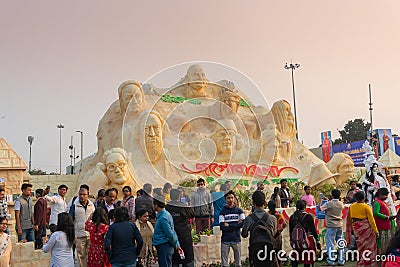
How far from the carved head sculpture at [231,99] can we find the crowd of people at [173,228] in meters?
11.7

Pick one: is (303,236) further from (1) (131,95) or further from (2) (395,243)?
(1) (131,95)

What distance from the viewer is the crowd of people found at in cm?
549

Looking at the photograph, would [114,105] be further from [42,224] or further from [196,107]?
[42,224]

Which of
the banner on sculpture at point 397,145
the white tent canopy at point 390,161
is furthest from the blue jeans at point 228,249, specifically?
the banner on sculpture at point 397,145

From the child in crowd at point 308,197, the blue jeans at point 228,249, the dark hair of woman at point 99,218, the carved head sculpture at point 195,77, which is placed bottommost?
the blue jeans at point 228,249

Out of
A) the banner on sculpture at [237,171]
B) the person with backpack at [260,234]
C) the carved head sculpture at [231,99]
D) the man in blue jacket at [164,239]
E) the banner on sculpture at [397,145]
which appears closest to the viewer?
the person with backpack at [260,234]

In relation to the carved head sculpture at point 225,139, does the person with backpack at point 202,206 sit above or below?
below

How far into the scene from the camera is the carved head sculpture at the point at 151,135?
55.8 feet

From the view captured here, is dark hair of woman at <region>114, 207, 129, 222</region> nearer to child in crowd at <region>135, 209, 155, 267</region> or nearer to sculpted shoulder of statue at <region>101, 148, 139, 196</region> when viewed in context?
child in crowd at <region>135, 209, 155, 267</region>

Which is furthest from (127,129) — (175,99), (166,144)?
(175,99)

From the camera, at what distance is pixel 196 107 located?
20656mm

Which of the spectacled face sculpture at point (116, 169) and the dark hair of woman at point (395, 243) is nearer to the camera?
the dark hair of woman at point (395, 243)

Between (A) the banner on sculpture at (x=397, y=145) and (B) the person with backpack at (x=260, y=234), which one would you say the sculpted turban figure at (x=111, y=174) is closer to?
(B) the person with backpack at (x=260, y=234)

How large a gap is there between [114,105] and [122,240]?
48.6 feet
